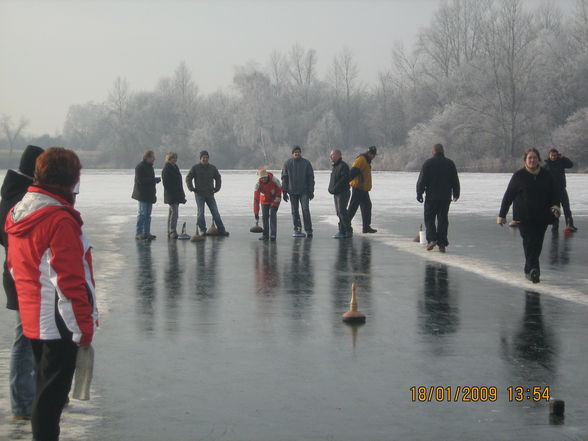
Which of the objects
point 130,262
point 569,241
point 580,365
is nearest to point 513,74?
point 569,241

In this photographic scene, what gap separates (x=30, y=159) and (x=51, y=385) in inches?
65.3

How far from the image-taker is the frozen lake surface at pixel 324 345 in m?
5.55

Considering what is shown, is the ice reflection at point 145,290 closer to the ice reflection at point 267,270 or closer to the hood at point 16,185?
the ice reflection at point 267,270

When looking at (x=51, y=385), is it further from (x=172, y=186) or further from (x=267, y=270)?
(x=172, y=186)

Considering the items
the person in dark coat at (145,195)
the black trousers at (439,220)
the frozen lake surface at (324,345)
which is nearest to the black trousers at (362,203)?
the frozen lake surface at (324,345)

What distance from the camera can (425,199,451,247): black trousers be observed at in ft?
51.5

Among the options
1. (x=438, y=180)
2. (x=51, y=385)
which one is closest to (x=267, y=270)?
(x=438, y=180)

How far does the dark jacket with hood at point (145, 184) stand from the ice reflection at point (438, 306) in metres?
7.17

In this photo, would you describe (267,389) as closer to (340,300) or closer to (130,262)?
(340,300)

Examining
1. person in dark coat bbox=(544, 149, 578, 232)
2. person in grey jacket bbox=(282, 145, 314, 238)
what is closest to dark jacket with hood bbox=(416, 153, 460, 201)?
person in grey jacket bbox=(282, 145, 314, 238)

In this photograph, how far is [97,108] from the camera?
125875 mm

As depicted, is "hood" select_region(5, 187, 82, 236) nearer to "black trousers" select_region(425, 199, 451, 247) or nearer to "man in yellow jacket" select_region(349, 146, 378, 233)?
"black trousers" select_region(425, 199, 451, 247)

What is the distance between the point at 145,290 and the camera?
443 inches

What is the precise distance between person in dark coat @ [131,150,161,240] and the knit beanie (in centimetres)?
1237
